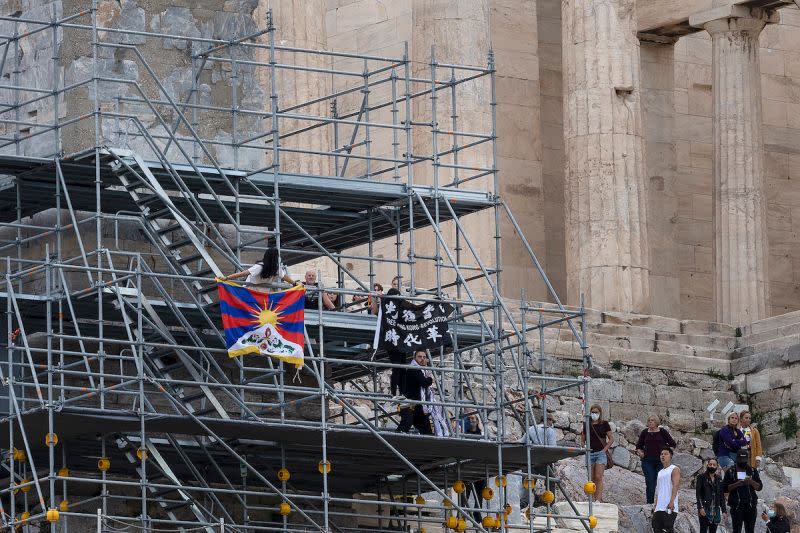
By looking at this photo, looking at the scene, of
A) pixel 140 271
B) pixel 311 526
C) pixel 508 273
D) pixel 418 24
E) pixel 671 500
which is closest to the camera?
pixel 140 271

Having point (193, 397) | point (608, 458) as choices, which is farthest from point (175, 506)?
point (608, 458)

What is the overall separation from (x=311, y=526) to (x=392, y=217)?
4779mm

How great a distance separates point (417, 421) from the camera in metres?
38.8

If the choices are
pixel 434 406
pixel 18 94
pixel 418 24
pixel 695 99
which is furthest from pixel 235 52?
pixel 695 99

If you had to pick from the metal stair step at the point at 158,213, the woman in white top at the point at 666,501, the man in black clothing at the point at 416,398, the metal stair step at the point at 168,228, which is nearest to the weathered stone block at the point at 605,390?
the woman in white top at the point at 666,501

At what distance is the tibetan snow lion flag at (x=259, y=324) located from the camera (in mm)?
36906

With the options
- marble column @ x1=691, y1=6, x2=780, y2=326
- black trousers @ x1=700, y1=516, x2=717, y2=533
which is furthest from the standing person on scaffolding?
marble column @ x1=691, y1=6, x2=780, y2=326

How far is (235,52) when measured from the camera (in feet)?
132

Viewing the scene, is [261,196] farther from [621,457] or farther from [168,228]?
[621,457]

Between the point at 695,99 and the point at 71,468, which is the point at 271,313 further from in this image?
the point at 695,99

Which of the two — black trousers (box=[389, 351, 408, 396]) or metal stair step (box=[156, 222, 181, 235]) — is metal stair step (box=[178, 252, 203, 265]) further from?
black trousers (box=[389, 351, 408, 396])

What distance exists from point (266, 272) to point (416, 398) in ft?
9.95

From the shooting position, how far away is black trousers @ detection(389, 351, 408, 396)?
39281 mm

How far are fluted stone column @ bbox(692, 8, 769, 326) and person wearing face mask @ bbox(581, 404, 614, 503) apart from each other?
56.4 ft
